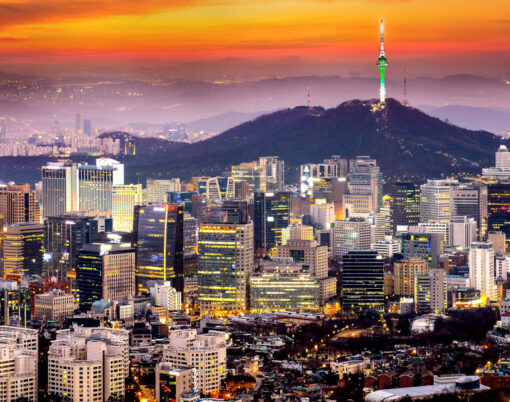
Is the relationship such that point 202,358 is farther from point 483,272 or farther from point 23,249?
point 23,249

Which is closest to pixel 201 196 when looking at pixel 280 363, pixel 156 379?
pixel 280 363

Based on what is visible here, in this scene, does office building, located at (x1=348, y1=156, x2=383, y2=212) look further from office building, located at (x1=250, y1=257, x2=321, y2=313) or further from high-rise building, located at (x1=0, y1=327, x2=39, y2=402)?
high-rise building, located at (x1=0, y1=327, x2=39, y2=402)

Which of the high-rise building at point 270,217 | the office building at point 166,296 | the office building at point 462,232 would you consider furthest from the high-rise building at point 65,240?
the office building at point 462,232

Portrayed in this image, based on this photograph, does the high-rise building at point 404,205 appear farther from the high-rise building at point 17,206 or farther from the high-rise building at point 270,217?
the high-rise building at point 17,206

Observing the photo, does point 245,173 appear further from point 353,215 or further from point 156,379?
point 156,379

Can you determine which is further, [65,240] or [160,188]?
[160,188]

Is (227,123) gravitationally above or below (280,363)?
above

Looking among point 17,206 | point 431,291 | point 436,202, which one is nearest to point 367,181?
point 436,202
